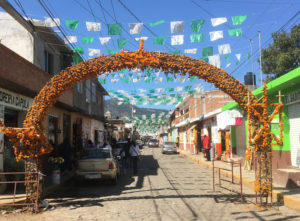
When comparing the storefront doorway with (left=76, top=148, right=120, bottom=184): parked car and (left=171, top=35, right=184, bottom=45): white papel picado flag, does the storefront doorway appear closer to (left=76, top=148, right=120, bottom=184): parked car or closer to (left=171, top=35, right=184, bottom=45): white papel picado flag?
(left=76, top=148, right=120, bottom=184): parked car

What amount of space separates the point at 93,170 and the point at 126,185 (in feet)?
4.75

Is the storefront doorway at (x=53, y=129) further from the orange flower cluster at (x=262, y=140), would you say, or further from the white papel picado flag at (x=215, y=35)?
the orange flower cluster at (x=262, y=140)

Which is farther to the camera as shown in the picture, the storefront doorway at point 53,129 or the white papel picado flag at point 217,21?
the storefront doorway at point 53,129

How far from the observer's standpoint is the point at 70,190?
10.2m

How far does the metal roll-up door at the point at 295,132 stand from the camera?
9.68 meters

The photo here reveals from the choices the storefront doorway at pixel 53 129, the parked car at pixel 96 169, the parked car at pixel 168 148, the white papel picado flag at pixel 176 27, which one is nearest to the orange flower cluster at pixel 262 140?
the white papel picado flag at pixel 176 27

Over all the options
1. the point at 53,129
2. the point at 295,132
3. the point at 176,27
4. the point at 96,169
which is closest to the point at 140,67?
the point at 176,27

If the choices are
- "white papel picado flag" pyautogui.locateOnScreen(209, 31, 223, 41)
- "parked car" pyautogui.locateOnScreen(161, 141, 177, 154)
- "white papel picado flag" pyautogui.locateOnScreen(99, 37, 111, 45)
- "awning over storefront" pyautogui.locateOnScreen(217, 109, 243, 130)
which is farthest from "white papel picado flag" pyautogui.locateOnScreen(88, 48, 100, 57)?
"parked car" pyautogui.locateOnScreen(161, 141, 177, 154)

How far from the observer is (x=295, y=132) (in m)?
9.85

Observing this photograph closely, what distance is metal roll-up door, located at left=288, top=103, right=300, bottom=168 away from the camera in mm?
9684

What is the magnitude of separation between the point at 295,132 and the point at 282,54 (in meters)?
16.0

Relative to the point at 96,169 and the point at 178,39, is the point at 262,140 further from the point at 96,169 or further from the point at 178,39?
the point at 96,169

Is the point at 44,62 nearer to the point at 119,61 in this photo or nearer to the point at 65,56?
the point at 65,56

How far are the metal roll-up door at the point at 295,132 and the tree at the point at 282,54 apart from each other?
15210 mm
